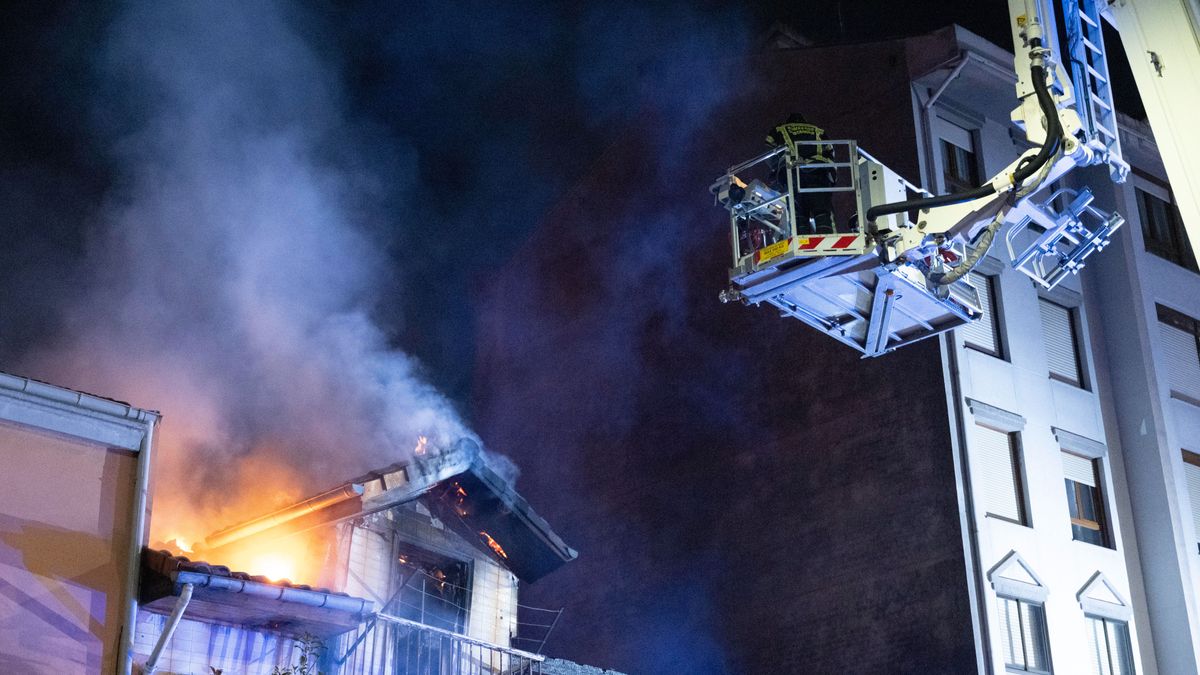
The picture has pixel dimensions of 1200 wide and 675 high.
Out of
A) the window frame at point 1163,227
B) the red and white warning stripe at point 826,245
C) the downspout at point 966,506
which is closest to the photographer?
the red and white warning stripe at point 826,245

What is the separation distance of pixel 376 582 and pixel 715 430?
8.64m

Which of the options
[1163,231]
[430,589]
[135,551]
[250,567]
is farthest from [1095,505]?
[135,551]

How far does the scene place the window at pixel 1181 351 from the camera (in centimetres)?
2281

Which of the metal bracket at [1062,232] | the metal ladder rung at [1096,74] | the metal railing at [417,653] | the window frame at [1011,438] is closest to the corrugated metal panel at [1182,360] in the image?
the window frame at [1011,438]

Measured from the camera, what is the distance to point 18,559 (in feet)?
33.5

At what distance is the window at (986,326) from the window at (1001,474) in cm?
143

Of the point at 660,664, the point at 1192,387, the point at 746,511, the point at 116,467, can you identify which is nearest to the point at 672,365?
the point at 746,511

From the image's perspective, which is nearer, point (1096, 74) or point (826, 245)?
point (1096, 74)

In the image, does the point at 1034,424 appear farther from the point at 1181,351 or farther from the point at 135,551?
the point at 135,551

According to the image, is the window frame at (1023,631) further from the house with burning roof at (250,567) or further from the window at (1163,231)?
the window at (1163,231)

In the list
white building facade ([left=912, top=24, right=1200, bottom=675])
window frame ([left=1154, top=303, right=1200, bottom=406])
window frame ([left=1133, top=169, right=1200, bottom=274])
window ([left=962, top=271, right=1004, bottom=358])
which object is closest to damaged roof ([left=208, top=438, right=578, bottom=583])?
white building facade ([left=912, top=24, right=1200, bottom=675])

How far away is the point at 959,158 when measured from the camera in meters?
21.8

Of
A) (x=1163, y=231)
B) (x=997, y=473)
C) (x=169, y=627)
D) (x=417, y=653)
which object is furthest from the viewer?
(x=1163, y=231)

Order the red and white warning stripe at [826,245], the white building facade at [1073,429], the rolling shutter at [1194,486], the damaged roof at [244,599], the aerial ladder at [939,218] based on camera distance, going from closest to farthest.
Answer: the aerial ladder at [939,218] < the red and white warning stripe at [826,245] < the damaged roof at [244,599] < the white building facade at [1073,429] < the rolling shutter at [1194,486]
